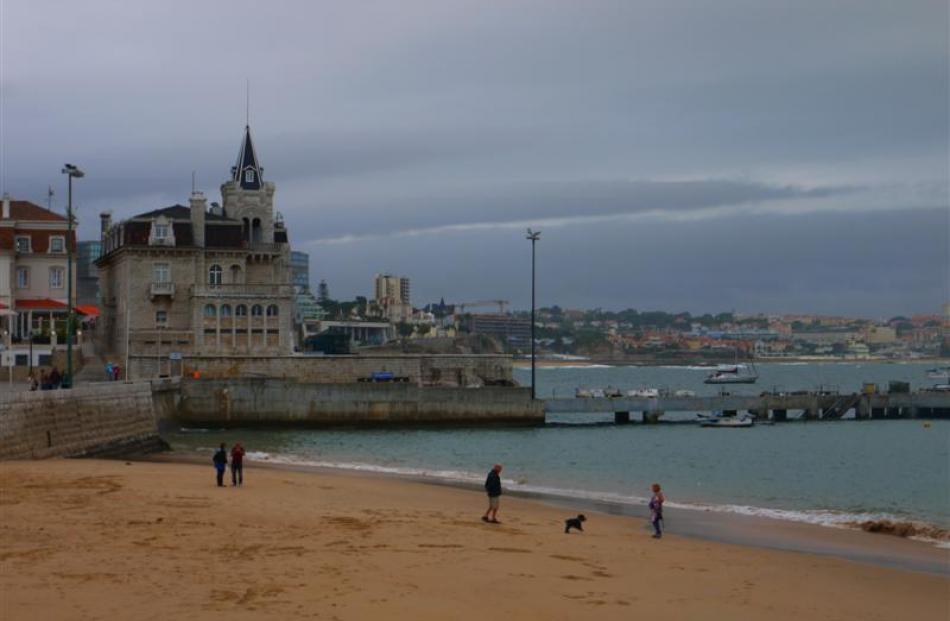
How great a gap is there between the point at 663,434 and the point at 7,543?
49903 millimetres

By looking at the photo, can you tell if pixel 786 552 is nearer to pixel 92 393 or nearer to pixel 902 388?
pixel 92 393

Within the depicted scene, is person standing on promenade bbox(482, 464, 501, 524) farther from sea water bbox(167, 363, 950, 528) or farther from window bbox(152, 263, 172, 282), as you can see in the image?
window bbox(152, 263, 172, 282)

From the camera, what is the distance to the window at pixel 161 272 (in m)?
67.0

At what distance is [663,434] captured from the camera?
65125 mm

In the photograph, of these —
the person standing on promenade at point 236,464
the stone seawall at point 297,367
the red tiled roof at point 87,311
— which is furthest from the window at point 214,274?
the person standing on promenade at point 236,464

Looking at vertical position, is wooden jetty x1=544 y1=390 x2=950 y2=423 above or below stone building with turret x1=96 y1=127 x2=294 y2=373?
below

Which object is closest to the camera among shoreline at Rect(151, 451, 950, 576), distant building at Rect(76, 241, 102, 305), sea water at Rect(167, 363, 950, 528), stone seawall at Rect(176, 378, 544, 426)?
shoreline at Rect(151, 451, 950, 576)

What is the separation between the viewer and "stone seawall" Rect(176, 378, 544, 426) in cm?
5822

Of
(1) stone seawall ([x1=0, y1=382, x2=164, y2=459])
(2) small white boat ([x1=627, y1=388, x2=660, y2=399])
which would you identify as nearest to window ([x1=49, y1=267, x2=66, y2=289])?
(1) stone seawall ([x1=0, y1=382, x2=164, y2=459])

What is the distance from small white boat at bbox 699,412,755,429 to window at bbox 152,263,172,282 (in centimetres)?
3323

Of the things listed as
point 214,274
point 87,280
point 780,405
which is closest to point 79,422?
point 214,274

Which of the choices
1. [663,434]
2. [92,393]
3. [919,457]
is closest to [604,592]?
[92,393]

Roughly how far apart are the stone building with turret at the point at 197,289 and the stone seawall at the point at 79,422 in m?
20.7

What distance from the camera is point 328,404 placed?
5934cm
